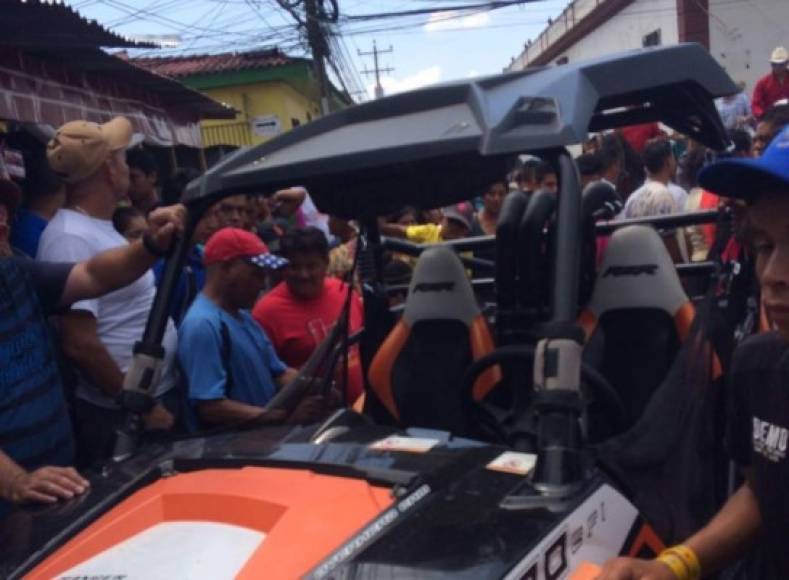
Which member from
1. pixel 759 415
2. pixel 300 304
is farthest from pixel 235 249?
pixel 759 415

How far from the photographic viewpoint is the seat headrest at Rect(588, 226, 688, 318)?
347 cm

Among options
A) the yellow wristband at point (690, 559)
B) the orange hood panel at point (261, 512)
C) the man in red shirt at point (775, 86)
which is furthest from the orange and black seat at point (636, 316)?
the man in red shirt at point (775, 86)

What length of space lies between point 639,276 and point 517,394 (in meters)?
0.71

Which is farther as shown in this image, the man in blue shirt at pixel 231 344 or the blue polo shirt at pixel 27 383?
the man in blue shirt at pixel 231 344

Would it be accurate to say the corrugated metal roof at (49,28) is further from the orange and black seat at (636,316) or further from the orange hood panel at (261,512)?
the orange hood panel at (261,512)

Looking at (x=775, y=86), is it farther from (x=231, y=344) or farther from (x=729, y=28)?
(x=231, y=344)

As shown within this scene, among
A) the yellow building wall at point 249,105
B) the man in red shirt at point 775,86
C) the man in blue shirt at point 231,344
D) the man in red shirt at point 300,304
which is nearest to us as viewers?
the man in blue shirt at point 231,344

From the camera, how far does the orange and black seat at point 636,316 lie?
3424 mm

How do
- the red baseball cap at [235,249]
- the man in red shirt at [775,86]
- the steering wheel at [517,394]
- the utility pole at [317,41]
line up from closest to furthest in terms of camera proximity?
the steering wheel at [517,394]
the red baseball cap at [235,249]
the man in red shirt at [775,86]
the utility pole at [317,41]

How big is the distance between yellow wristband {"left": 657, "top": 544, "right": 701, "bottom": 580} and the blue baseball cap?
0.71m

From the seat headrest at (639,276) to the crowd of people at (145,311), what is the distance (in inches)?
11.5

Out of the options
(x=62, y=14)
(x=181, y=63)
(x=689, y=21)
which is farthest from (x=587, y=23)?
(x=62, y=14)

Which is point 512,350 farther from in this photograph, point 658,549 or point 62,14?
point 62,14

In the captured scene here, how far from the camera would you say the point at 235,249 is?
3922mm
